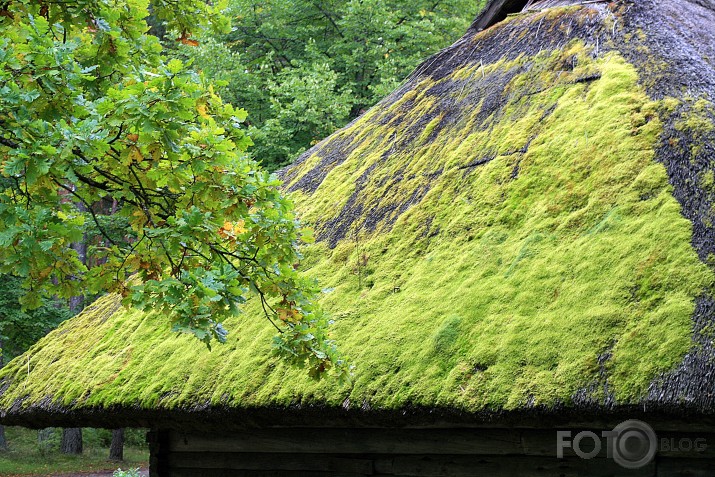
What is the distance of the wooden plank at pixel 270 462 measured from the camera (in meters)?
4.97

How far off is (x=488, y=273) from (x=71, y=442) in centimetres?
1924

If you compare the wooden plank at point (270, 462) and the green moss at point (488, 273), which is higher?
the green moss at point (488, 273)

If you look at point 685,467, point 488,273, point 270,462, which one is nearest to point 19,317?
point 270,462

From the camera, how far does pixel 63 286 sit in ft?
14.0

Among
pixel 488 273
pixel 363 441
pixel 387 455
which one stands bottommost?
pixel 387 455

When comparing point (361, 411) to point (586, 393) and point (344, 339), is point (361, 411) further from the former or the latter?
A: point (586, 393)

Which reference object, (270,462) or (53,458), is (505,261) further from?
(53,458)

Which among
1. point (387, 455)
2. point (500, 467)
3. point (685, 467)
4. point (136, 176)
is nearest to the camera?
point (685, 467)

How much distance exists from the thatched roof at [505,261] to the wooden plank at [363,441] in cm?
42

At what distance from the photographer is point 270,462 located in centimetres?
555

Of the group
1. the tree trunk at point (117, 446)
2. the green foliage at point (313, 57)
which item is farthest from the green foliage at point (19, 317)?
the green foliage at point (313, 57)

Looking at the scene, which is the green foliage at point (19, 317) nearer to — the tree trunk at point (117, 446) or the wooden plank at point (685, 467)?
the tree trunk at point (117, 446)

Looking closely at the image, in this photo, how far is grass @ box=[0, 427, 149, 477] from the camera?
61.0 feet

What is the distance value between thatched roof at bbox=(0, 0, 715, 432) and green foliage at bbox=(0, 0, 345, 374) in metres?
0.75
